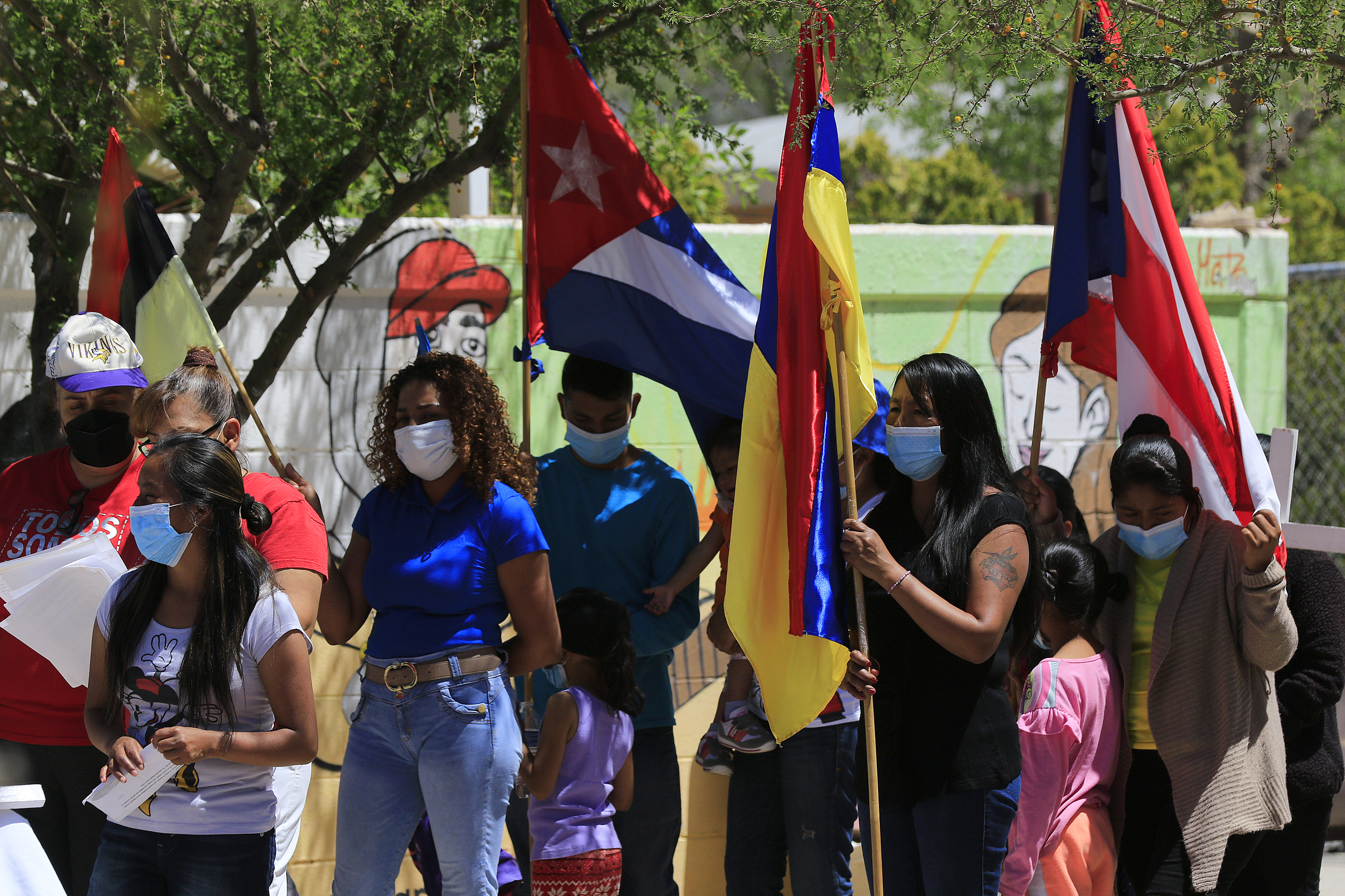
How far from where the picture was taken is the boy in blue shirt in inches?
157

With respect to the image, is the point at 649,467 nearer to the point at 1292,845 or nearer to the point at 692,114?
the point at 692,114

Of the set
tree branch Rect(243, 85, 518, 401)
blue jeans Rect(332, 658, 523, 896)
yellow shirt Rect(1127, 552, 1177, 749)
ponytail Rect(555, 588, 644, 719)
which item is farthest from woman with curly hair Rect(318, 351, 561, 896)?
yellow shirt Rect(1127, 552, 1177, 749)

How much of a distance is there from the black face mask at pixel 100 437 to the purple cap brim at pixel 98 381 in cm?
7

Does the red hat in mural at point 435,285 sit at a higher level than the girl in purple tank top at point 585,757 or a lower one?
higher

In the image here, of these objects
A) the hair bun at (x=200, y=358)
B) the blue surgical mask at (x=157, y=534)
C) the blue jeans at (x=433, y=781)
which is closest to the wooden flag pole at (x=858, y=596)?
the blue jeans at (x=433, y=781)

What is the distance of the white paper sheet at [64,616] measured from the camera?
9.95ft

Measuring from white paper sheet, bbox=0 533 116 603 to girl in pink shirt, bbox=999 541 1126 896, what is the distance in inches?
102

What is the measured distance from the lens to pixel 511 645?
11.6 ft

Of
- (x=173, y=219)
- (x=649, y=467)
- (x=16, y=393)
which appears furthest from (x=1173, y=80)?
(x=16, y=393)

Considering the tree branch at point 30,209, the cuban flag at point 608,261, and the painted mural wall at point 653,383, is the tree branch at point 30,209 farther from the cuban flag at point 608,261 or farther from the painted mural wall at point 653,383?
the cuban flag at point 608,261

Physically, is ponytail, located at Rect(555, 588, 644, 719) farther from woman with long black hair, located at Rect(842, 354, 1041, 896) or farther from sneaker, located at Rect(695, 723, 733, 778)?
woman with long black hair, located at Rect(842, 354, 1041, 896)

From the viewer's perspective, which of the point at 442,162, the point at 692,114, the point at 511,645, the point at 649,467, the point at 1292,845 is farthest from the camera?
the point at 692,114

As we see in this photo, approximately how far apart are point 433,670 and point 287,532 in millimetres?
517

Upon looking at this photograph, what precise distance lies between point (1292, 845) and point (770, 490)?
1.99 m
